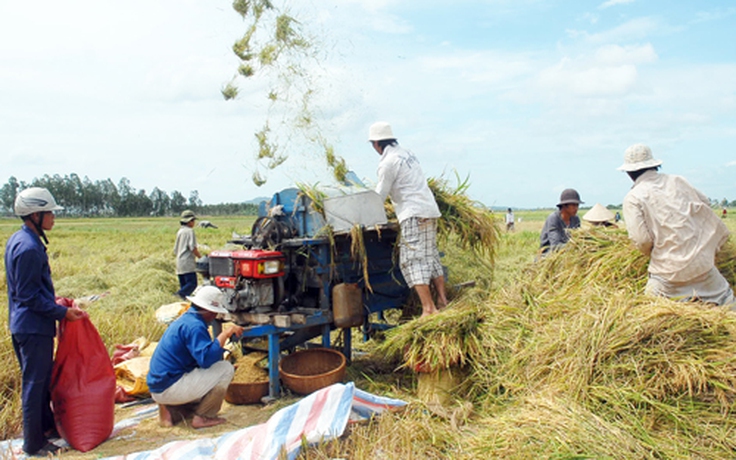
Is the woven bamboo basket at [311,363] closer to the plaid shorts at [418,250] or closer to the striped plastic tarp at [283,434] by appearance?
the plaid shorts at [418,250]

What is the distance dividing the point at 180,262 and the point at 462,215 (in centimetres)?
521

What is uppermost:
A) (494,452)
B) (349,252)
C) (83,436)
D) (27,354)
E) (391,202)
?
(391,202)

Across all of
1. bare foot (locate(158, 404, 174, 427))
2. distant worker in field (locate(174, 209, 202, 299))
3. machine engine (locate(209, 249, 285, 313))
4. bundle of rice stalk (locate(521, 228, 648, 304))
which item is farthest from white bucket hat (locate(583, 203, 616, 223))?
distant worker in field (locate(174, 209, 202, 299))

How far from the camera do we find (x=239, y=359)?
19.0 feet

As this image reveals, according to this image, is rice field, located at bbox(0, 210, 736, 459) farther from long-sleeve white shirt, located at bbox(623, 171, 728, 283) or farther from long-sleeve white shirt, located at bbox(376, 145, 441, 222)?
long-sleeve white shirt, located at bbox(376, 145, 441, 222)

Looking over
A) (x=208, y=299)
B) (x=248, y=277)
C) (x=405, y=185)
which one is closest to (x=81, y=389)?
(x=208, y=299)

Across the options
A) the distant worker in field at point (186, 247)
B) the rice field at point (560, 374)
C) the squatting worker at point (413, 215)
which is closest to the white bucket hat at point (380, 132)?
the squatting worker at point (413, 215)

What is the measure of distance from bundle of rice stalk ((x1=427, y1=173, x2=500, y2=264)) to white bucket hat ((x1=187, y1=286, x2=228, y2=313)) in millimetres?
2230

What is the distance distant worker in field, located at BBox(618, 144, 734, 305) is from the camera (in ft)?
12.7

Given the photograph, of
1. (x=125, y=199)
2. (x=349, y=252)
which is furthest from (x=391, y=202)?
(x=125, y=199)

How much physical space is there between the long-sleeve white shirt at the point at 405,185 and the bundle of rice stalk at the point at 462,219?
480 mm

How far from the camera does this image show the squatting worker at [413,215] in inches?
203

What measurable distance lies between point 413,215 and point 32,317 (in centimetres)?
306

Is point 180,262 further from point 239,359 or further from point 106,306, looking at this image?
point 239,359
